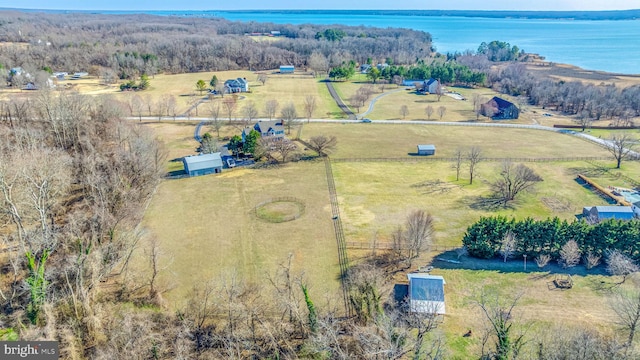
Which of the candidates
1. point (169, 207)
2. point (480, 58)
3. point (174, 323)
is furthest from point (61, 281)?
point (480, 58)

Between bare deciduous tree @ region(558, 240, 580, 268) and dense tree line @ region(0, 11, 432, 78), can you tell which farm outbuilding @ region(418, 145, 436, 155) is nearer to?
bare deciduous tree @ region(558, 240, 580, 268)

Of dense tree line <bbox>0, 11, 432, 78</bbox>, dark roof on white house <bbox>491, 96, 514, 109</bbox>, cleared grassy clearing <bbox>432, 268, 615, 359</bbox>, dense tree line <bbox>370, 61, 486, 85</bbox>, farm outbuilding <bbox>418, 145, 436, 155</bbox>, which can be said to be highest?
dense tree line <bbox>0, 11, 432, 78</bbox>

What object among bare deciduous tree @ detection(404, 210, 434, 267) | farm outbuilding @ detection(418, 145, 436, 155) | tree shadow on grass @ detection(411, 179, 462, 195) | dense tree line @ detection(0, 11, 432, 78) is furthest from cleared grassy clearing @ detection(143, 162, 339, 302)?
dense tree line @ detection(0, 11, 432, 78)

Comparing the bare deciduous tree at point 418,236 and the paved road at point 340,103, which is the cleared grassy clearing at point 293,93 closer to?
the paved road at point 340,103

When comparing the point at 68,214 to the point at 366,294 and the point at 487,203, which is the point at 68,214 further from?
the point at 487,203

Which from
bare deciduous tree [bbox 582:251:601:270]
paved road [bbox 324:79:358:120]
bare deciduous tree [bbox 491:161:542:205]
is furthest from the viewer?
paved road [bbox 324:79:358:120]

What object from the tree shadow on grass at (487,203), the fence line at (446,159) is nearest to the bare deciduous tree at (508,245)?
the tree shadow on grass at (487,203)

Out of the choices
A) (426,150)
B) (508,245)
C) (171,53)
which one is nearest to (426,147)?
(426,150)

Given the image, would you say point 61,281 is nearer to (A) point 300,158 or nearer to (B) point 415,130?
(A) point 300,158
